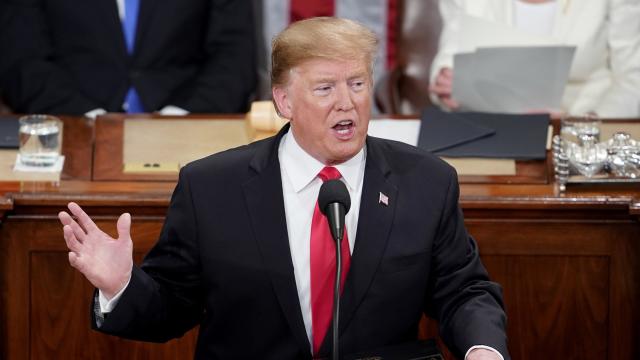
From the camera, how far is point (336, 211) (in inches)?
87.1

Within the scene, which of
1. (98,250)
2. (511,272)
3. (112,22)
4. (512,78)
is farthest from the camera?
(112,22)

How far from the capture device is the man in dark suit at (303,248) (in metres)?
2.52

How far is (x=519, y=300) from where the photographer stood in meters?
3.37

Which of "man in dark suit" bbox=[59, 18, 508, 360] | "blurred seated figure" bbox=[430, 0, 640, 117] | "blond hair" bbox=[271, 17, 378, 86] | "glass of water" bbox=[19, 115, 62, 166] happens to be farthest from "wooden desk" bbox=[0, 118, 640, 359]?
"blurred seated figure" bbox=[430, 0, 640, 117]

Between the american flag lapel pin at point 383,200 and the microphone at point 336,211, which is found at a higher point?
Result: the microphone at point 336,211

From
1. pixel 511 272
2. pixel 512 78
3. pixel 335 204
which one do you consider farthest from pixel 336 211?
pixel 512 78

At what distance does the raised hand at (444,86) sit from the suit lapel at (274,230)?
1958mm

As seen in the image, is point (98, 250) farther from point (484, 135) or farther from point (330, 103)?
point (484, 135)

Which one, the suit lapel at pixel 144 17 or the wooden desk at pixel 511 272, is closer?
the wooden desk at pixel 511 272

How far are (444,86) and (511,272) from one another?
4.39 ft

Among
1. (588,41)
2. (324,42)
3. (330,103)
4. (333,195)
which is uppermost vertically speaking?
(324,42)

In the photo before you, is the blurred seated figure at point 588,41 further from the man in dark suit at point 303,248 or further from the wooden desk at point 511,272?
the man in dark suit at point 303,248

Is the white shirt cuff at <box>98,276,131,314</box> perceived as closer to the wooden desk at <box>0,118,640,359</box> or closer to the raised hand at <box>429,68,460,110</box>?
the wooden desk at <box>0,118,640,359</box>

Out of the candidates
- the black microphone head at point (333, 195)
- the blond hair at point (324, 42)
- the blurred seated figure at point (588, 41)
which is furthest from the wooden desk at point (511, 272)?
the blurred seated figure at point (588, 41)
